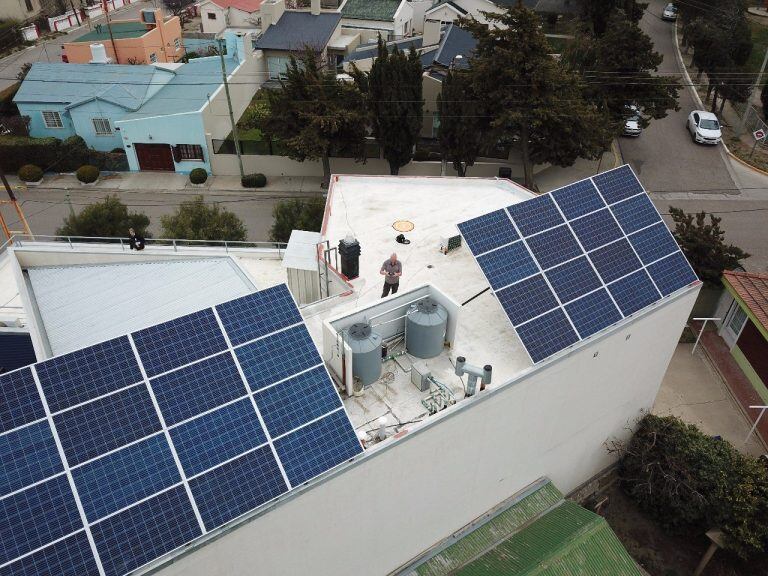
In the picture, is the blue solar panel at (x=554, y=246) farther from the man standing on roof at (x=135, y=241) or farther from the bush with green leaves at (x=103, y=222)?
the bush with green leaves at (x=103, y=222)

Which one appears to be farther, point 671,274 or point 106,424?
point 671,274

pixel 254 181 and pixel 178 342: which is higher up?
pixel 178 342

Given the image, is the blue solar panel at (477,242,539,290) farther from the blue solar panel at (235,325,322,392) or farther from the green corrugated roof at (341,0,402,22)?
the green corrugated roof at (341,0,402,22)

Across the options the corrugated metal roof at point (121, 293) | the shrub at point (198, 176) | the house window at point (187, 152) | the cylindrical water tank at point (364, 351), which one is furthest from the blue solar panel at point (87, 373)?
the house window at point (187, 152)

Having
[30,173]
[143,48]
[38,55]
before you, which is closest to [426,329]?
[30,173]

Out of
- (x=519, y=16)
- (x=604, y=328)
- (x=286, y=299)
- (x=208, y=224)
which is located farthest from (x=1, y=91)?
(x=604, y=328)

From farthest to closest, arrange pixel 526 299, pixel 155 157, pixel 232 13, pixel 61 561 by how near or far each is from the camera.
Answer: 1. pixel 232 13
2. pixel 155 157
3. pixel 526 299
4. pixel 61 561

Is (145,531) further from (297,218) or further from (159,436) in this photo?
(297,218)
